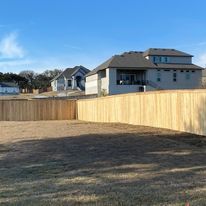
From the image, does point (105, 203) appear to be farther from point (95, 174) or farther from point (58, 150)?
point (58, 150)

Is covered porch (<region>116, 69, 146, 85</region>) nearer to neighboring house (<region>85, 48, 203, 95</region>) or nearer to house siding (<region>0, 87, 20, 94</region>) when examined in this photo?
neighboring house (<region>85, 48, 203, 95</region>)

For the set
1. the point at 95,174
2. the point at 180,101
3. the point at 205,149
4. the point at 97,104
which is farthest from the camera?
the point at 97,104

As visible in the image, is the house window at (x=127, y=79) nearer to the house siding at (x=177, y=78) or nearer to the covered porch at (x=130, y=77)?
the covered porch at (x=130, y=77)

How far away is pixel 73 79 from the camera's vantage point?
92.6 meters

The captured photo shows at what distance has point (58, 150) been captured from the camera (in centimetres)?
1259

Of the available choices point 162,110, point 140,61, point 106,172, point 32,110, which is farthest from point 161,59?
point 106,172

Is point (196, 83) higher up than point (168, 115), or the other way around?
point (196, 83)

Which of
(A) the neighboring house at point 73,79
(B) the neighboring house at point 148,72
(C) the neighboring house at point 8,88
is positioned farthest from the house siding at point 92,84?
(C) the neighboring house at point 8,88

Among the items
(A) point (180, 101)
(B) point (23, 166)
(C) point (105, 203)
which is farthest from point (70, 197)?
(A) point (180, 101)

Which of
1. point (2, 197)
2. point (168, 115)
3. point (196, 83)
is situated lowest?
point (2, 197)

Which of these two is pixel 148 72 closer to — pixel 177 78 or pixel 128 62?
pixel 128 62

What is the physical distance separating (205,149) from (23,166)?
4.90 metres

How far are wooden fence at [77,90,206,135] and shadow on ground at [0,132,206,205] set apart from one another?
60.6 inches

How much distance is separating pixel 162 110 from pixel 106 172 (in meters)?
10.1
